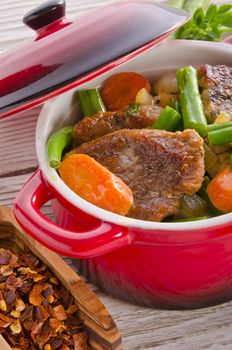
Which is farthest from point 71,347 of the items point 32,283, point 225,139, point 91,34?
point 91,34

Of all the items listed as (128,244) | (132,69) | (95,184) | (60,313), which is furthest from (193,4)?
(60,313)

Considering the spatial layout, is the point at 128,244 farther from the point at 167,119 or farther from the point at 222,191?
the point at 167,119

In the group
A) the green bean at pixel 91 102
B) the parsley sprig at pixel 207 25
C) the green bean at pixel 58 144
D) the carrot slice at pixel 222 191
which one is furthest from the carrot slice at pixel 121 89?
the carrot slice at pixel 222 191

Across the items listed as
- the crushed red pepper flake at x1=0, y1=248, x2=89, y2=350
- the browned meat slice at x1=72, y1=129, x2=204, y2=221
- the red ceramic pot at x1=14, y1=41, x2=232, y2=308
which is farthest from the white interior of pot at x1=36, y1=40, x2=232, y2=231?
the crushed red pepper flake at x1=0, y1=248, x2=89, y2=350

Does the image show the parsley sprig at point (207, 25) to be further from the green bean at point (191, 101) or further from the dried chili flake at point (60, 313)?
the dried chili flake at point (60, 313)

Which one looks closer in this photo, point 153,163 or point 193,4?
point 153,163
